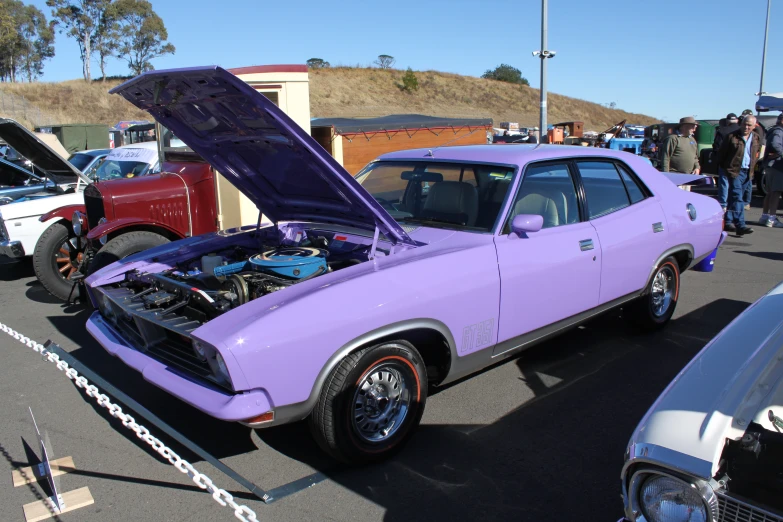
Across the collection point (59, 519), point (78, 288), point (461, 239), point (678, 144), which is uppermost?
point (678, 144)

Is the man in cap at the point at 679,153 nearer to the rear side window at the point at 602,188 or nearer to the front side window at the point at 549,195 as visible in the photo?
the rear side window at the point at 602,188

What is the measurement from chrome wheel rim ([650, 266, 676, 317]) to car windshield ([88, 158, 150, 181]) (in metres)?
7.53

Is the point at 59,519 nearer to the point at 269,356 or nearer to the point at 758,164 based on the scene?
the point at 269,356

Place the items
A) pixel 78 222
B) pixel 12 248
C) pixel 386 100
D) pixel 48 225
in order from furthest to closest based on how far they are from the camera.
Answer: pixel 386 100
pixel 48 225
pixel 12 248
pixel 78 222

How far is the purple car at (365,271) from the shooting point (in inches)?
109

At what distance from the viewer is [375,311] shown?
2.89 m

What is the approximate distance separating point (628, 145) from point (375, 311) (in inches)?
718

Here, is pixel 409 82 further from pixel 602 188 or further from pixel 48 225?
pixel 602 188

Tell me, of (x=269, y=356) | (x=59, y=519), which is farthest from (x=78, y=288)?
(x=269, y=356)

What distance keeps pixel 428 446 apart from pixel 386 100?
51.7 metres

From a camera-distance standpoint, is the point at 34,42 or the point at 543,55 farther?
the point at 34,42

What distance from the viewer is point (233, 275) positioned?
3377mm

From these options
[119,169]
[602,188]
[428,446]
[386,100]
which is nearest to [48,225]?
[119,169]

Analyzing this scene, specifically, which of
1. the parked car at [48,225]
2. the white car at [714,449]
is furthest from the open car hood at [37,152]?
the white car at [714,449]
